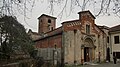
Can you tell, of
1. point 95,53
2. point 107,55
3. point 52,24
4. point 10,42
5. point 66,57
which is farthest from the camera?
point 52,24

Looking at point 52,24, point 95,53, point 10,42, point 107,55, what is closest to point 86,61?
point 95,53

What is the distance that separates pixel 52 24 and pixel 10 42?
27.1 metres

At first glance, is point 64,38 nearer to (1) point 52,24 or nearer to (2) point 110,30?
(2) point 110,30

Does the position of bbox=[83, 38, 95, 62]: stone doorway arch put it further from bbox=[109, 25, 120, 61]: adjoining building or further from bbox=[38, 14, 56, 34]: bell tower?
bbox=[38, 14, 56, 34]: bell tower

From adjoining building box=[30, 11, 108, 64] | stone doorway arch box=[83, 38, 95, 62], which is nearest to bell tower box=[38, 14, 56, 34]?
adjoining building box=[30, 11, 108, 64]

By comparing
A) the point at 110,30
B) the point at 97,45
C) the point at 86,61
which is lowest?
the point at 86,61

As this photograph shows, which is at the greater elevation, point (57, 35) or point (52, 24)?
point (52, 24)

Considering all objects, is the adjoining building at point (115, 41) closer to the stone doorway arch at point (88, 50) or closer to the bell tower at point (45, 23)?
the stone doorway arch at point (88, 50)

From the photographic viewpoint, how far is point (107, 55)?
36812mm

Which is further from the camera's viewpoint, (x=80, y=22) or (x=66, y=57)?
(x=80, y=22)

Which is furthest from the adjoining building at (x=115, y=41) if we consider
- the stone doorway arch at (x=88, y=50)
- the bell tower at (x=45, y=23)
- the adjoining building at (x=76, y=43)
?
the bell tower at (x=45, y=23)

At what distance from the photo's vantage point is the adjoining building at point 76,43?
28766mm

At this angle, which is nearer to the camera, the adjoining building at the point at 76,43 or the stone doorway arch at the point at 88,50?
the adjoining building at the point at 76,43

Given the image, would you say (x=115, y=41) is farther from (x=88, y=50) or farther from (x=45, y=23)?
(x=45, y=23)
